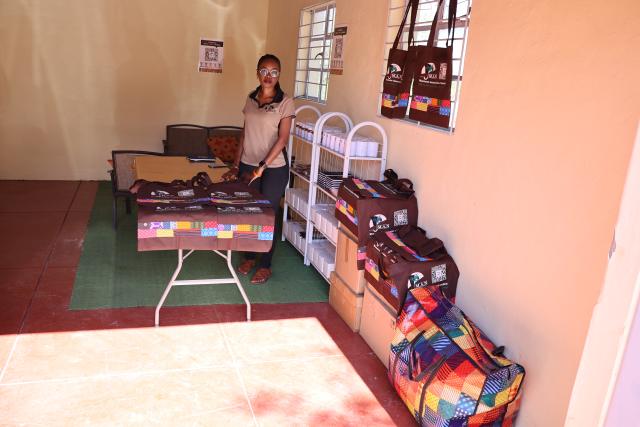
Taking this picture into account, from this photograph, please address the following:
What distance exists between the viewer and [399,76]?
390cm

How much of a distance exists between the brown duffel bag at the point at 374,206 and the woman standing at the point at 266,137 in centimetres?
74

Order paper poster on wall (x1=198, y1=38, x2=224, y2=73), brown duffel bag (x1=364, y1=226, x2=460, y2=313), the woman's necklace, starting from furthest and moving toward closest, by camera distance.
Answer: paper poster on wall (x1=198, y1=38, x2=224, y2=73) < the woman's necklace < brown duffel bag (x1=364, y1=226, x2=460, y2=313)

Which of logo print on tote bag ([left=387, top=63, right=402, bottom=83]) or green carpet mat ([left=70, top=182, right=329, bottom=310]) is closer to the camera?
logo print on tote bag ([left=387, top=63, right=402, bottom=83])

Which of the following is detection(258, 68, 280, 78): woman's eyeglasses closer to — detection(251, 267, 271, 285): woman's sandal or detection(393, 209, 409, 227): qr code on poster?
detection(393, 209, 409, 227): qr code on poster

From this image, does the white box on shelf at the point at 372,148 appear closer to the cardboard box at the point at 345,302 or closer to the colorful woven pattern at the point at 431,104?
the colorful woven pattern at the point at 431,104

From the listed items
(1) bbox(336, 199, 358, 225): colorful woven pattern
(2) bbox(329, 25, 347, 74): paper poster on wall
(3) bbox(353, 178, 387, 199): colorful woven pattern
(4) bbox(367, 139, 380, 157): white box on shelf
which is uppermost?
(2) bbox(329, 25, 347, 74): paper poster on wall

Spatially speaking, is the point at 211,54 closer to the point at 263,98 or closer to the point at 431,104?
the point at 263,98

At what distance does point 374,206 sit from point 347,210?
0.28m

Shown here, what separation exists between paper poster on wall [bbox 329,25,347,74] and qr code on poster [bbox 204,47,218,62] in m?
3.07

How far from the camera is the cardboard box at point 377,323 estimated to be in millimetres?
3398

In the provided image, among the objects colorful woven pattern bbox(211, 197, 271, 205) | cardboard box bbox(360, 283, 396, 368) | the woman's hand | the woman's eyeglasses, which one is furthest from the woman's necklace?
cardboard box bbox(360, 283, 396, 368)

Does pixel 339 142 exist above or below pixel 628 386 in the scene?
below

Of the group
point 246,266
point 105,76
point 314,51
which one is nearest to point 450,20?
point 246,266

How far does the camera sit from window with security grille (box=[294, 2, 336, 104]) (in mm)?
5562
